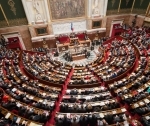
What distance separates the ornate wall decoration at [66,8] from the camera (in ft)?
62.8

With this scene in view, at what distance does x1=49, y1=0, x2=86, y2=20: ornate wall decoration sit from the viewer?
62.8ft

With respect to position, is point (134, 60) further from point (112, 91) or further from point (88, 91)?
point (88, 91)

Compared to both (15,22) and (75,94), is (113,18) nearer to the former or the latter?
(15,22)

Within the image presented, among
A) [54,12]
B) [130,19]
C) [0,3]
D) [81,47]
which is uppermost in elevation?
[0,3]

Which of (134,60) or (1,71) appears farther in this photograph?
(134,60)

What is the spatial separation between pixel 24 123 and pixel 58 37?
630 inches

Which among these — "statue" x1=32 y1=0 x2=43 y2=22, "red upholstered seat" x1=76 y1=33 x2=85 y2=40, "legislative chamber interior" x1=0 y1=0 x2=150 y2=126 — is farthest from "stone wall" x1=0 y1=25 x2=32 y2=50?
"red upholstered seat" x1=76 y1=33 x2=85 y2=40

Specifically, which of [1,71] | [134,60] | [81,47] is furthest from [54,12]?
[134,60]

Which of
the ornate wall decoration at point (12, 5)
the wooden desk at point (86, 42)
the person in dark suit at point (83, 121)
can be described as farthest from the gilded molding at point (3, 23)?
the person in dark suit at point (83, 121)

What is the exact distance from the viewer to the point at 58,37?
21266mm

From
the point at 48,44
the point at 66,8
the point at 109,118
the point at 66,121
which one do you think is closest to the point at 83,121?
the point at 66,121

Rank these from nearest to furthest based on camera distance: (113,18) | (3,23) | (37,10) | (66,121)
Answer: (66,121)
(3,23)
(37,10)
(113,18)

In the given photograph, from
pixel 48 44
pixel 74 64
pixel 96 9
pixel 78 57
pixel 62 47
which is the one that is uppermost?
pixel 96 9

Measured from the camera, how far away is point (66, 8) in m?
19.8
